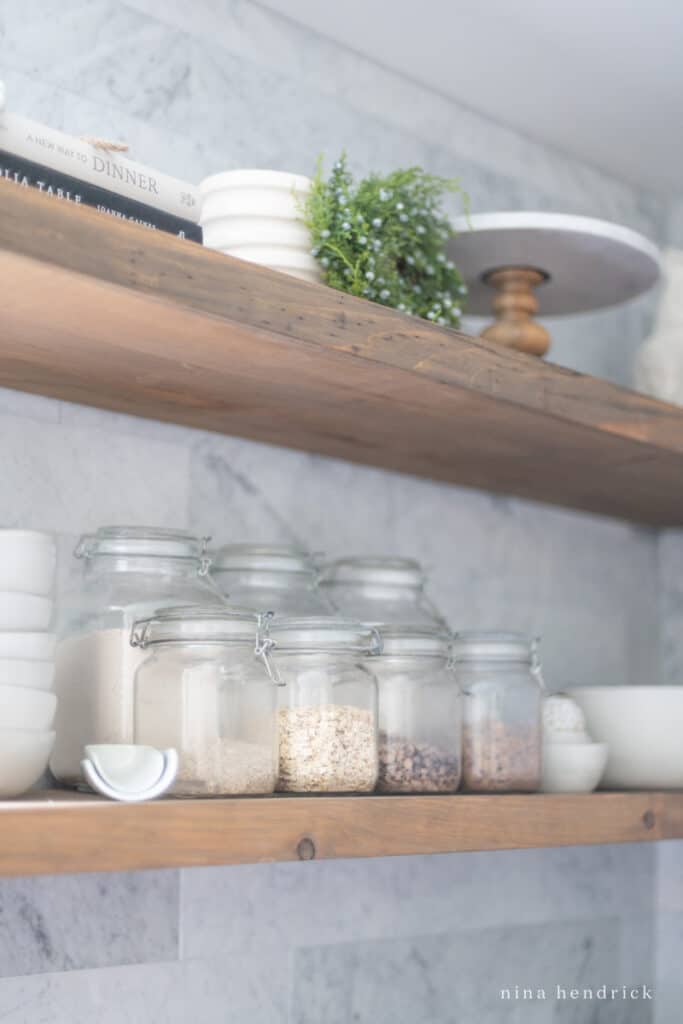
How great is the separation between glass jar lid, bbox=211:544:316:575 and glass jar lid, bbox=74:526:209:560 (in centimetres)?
10

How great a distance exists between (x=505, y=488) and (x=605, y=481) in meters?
0.15

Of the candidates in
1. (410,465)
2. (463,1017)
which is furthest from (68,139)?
(463,1017)

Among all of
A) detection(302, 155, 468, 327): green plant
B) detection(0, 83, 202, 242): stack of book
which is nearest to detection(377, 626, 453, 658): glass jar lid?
detection(302, 155, 468, 327): green plant

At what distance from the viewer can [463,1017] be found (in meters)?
1.70

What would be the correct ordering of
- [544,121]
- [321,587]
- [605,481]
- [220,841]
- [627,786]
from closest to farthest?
[220,841] < [321,587] < [627,786] < [605,481] < [544,121]

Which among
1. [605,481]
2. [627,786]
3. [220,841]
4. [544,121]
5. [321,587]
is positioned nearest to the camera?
[220,841]

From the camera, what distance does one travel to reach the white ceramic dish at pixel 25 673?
1032mm

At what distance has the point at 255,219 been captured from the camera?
1.27 meters

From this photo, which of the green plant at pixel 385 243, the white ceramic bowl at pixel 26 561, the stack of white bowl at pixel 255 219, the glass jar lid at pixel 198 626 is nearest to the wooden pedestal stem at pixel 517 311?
the green plant at pixel 385 243

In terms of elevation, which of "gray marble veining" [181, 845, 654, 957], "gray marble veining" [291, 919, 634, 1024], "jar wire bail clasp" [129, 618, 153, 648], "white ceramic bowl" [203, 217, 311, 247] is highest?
"white ceramic bowl" [203, 217, 311, 247]

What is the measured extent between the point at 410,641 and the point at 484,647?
0.13 m

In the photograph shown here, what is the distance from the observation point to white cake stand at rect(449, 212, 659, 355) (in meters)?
1.51

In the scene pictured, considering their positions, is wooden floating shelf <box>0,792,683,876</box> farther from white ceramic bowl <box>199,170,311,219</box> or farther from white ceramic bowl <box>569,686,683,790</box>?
white ceramic bowl <box>199,170,311,219</box>

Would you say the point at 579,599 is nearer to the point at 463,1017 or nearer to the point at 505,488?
the point at 505,488
